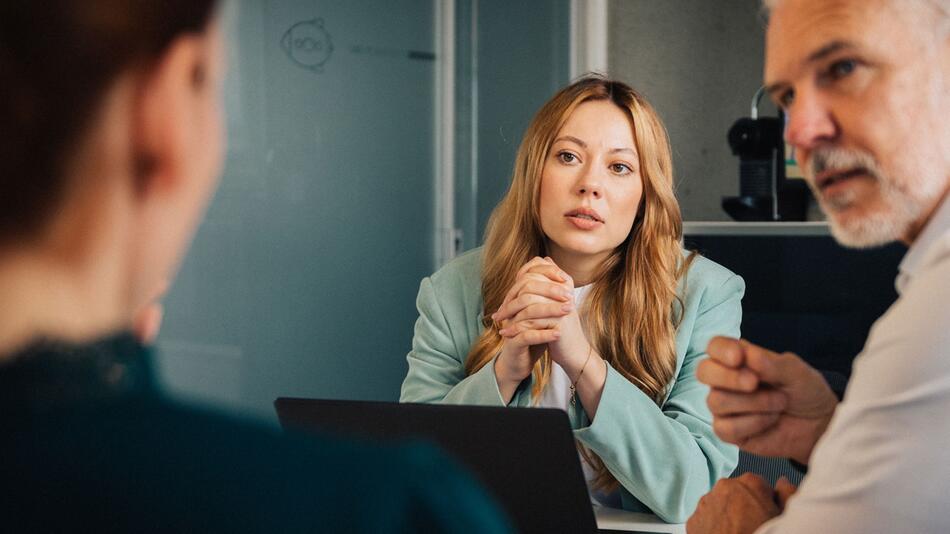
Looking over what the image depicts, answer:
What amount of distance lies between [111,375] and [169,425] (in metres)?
0.03

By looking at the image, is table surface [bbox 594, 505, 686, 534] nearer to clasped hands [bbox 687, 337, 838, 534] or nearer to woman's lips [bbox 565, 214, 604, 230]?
clasped hands [bbox 687, 337, 838, 534]

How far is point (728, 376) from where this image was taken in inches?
44.6

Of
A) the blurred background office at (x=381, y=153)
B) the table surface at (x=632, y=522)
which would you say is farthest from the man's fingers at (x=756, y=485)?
the blurred background office at (x=381, y=153)

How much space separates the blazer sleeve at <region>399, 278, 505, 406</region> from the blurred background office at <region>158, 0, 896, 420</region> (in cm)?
79

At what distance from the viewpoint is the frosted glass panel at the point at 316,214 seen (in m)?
2.88

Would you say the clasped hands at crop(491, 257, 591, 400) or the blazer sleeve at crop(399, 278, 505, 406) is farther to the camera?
the blazer sleeve at crop(399, 278, 505, 406)

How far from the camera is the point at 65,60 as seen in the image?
0.95 ft

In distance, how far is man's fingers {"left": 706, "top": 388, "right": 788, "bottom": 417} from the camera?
1156mm

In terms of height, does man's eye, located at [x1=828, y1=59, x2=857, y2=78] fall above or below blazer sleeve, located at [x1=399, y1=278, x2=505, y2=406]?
above

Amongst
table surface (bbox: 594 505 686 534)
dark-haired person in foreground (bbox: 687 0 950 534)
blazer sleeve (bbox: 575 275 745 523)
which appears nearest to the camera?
dark-haired person in foreground (bbox: 687 0 950 534)

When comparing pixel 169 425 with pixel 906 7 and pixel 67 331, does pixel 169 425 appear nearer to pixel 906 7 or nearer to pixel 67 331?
pixel 67 331

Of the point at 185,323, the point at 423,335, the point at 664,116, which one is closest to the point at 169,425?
the point at 423,335

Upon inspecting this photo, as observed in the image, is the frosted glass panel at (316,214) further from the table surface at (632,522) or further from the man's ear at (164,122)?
the man's ear at (164,122)

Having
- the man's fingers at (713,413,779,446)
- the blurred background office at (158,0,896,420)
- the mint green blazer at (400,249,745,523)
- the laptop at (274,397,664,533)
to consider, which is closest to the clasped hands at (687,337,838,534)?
the man's fingers at (713,413,779,446)
